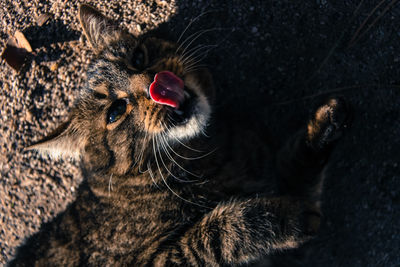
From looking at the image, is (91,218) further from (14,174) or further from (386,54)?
(386,54)

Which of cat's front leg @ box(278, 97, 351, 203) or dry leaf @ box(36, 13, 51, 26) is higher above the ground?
dry leaf @ box(36, 13, 51, 26)

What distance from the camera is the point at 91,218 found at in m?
2.05

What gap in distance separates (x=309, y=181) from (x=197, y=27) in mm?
1422

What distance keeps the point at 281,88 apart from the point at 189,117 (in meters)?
0.95

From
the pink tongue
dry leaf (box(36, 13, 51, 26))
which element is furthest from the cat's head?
dry leaf (box(36, 13, 51, 26))

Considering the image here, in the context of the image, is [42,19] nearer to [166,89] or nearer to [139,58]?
[139,58]

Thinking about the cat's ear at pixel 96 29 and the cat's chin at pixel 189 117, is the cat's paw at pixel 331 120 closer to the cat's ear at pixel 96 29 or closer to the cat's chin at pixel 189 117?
the cat's chin at pixel 189 117

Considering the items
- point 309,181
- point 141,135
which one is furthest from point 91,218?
point 309,181

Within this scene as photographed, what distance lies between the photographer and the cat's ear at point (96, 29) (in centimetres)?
197

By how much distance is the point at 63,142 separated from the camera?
1.81 metres

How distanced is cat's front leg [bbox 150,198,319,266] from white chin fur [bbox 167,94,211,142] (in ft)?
1.68

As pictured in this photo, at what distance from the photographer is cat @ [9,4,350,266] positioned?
5.82 ft

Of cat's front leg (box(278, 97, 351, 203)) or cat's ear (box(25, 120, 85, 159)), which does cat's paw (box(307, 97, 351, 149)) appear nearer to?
cat's front leg (box(278, 97, 351, 203))

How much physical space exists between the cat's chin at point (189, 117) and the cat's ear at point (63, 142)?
1.83 ft
